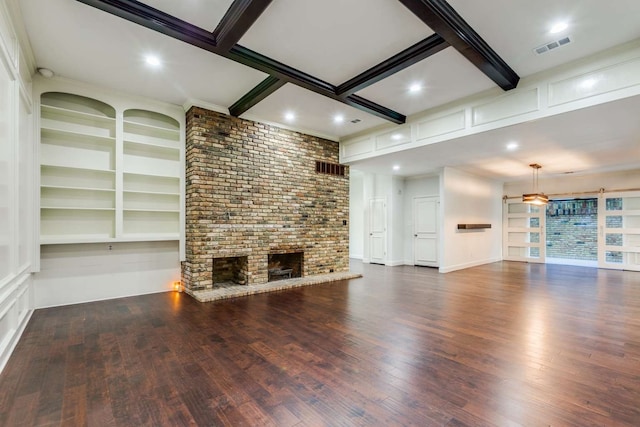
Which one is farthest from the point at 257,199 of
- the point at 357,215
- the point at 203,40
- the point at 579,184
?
the point at 579,184

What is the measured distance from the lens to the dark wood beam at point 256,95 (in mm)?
4160

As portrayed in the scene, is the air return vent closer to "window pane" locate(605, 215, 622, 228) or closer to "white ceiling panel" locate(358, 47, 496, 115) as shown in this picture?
"white ceiling panel" locate(358, 47, 496, 115)

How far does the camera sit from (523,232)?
388 inches

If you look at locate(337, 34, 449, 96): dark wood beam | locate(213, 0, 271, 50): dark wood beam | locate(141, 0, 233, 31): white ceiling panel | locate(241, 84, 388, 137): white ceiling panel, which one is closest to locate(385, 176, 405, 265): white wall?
locate(241, 84, 388, 137): white ceiling panel

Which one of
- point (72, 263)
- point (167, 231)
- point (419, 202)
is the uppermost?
point (419, 202)

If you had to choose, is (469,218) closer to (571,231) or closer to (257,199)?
(571,231)

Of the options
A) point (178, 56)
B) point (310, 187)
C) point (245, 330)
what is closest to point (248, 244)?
point (310, 187)

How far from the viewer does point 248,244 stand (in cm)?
561

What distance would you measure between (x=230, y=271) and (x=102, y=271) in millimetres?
2099

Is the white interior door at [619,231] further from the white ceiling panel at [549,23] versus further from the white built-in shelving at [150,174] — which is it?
the white built-in shelving at [150,174]

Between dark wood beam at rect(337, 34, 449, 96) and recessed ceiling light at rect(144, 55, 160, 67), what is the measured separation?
2.35m

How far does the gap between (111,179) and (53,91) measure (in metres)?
1.35

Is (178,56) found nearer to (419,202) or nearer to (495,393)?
(495,393)

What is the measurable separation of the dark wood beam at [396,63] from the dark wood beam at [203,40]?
1.00ft
